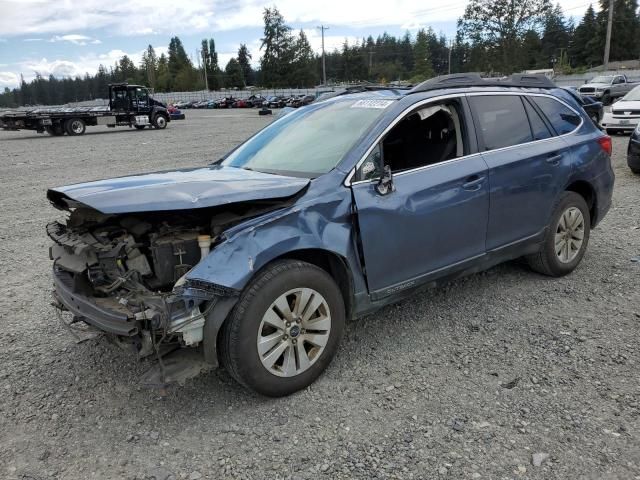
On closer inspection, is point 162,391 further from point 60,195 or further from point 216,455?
point 60,195

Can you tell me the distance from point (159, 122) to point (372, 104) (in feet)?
92.4

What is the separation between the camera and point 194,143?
19734 mm

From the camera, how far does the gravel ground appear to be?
266cm

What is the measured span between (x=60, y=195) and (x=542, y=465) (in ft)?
9.95

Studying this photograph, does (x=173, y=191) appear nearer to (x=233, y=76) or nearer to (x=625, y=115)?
(x=625, y=115)

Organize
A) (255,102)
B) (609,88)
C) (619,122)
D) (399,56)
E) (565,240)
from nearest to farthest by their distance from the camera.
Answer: (565,240), (619,122), (609,88), (255,102), (399,56)

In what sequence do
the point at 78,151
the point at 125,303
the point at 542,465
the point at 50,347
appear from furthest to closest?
the point at 78,151, the point at 50,347, the point at 125,303, the point at 542,465

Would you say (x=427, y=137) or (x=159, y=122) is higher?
(x=427, y=137)

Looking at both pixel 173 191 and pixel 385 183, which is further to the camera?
pixel 385 183

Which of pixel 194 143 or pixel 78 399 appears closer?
pixel 78 399

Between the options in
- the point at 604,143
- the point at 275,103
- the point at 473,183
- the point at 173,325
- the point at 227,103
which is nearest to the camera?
the point at 173,325

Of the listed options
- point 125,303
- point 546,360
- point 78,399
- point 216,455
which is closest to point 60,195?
point 125,303

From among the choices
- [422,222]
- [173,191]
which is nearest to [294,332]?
[173,191]

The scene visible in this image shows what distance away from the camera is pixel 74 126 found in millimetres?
26125
